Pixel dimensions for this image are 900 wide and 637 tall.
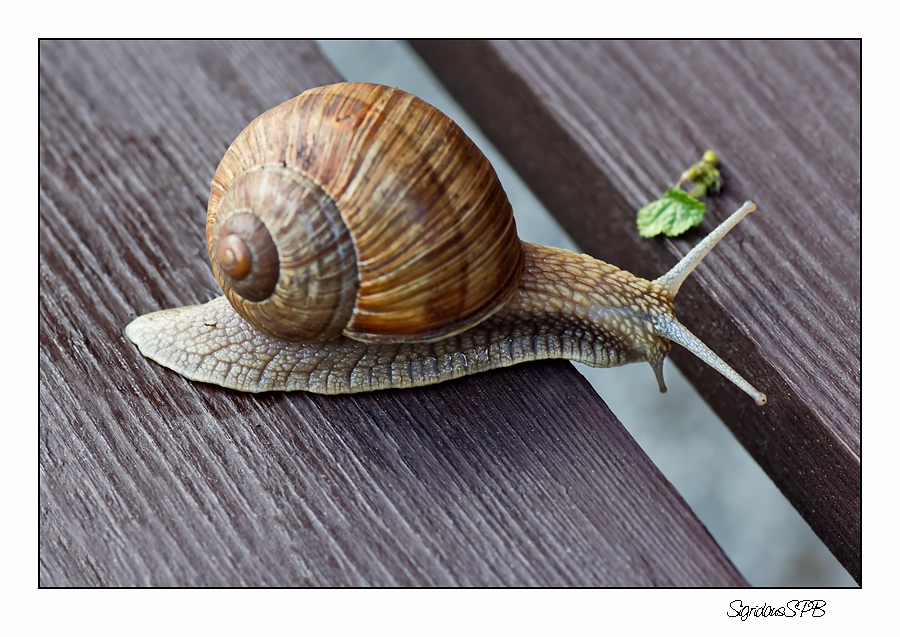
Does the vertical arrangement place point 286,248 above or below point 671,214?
above

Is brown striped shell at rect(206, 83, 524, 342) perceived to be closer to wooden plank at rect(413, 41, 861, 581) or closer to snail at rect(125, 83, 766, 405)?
snail at rect(125, 83, 766, 405)

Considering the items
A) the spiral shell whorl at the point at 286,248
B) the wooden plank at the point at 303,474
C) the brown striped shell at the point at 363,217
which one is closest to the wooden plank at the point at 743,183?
the wooden plank at the point at 303,474

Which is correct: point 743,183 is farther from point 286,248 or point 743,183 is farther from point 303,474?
point 303,474

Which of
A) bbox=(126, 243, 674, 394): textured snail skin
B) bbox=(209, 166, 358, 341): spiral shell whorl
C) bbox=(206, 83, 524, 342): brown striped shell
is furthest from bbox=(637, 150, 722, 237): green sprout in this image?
bbox=(209, 166, 358, 341): spiral shell whorl

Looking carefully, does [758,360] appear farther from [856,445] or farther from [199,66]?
[199,66]

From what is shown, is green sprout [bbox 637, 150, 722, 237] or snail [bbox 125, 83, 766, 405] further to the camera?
green sprout [bbox 637, 150, 722, 237]

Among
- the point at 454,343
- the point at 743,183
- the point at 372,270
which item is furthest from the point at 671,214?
the point at 372,270
